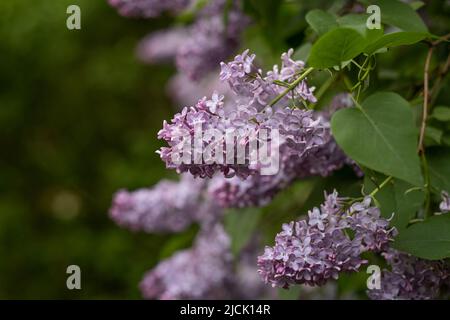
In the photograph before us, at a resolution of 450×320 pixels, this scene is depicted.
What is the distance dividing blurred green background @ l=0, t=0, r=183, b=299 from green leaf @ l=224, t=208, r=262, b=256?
1.06 m

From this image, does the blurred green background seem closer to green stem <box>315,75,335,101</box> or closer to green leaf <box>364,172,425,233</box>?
green stem <box>315,75,335,101</box>

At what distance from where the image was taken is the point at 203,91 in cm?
283

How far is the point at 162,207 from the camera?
158 centimetres

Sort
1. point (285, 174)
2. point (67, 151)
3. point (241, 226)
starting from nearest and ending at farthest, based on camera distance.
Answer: point (285, 174)
point (241, 226)
point (67, 151)

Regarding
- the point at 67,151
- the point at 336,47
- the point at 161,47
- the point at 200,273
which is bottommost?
the point at 200,273

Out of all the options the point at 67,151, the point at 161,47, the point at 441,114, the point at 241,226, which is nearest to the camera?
the point at 441,114

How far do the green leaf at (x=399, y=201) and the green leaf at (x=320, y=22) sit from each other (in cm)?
18

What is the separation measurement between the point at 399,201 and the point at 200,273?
74 centimetres

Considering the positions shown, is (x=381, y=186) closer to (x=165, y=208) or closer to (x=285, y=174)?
(x=285, y=174)

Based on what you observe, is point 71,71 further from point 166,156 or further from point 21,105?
point 166,156

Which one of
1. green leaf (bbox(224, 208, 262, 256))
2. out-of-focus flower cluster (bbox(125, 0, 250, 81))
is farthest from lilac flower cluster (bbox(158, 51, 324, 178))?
out-of-focus flower cluster (bbox(125, 0, 250, 81))

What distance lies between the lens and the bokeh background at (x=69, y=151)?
256 cm

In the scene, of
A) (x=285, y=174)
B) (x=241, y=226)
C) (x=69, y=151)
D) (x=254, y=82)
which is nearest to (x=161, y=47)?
(x=69, y=151)

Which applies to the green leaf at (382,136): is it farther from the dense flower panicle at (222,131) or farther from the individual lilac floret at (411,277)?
the individual lilac floret at (411,277)
